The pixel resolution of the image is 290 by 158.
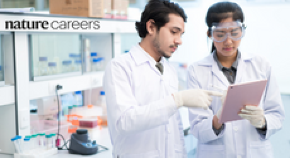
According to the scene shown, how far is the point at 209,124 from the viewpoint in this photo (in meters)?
1.48

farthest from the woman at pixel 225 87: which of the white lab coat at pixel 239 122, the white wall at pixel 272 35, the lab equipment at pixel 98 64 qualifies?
the white wall at pixel 272 35

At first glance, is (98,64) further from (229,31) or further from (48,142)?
(229,31)

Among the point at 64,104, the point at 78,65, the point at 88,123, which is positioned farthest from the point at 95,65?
the point at 88,123

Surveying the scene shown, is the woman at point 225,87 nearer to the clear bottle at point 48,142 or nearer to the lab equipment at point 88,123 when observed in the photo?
the clear bottle at point 48,142

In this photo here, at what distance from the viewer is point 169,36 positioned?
4.58 feet

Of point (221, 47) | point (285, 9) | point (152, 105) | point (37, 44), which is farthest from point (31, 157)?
point (285, 9)

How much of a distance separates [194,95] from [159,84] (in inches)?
8.2

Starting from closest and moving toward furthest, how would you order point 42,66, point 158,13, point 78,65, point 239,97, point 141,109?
point 141,109
point 239,97
point 158,13
point 42,66
point 78,65

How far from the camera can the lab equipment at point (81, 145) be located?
2018 millimetres

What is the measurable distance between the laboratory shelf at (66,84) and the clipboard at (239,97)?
4.56 feet

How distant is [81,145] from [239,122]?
3.56 ft

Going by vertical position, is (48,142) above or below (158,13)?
below

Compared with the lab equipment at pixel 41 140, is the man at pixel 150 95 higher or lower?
higher

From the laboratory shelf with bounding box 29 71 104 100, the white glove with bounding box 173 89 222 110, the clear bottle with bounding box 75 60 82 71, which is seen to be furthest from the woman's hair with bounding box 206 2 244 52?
the clear bottle with bounding box 75 60 82 71
